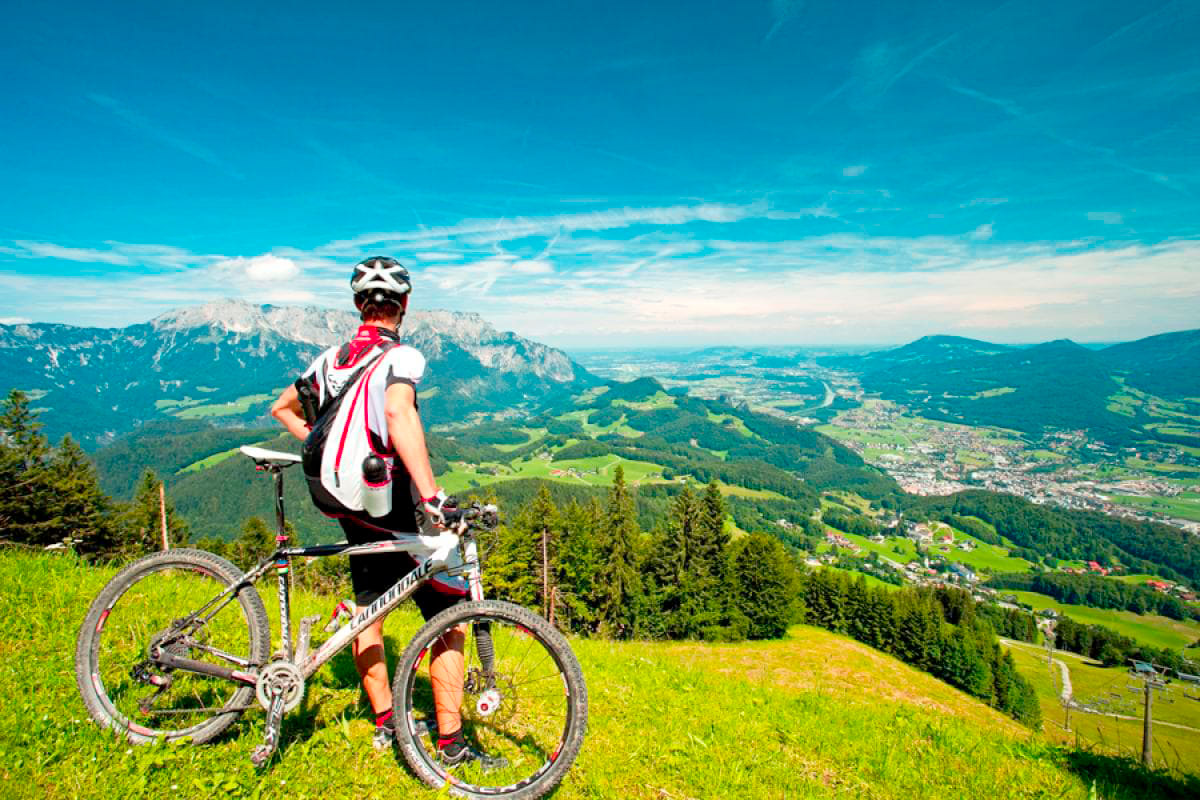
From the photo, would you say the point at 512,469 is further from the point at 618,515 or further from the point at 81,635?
the point at 81,635

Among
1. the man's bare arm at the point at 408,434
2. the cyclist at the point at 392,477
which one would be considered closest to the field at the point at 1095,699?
the cyclist at the point at 392,477

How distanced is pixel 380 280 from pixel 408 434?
4.57ft

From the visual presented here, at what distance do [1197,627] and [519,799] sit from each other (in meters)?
135

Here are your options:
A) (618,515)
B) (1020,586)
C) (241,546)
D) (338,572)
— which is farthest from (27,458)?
(1020,586)

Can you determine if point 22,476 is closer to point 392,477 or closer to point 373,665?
point 373,665

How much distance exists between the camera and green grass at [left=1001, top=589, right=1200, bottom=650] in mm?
79188

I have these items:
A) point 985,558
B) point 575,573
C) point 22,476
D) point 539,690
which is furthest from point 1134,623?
point 22,476

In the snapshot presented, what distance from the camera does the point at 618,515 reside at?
34.4 m

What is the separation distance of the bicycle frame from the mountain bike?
0.01m

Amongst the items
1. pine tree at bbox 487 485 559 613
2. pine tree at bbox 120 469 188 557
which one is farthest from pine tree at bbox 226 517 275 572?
pine tree at bbox 487 485 559 613

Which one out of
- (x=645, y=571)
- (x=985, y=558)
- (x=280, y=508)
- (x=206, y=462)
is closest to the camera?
(x=280, y=508)

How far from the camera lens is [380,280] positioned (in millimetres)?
4039

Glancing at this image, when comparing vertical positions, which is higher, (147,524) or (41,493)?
(41,493)

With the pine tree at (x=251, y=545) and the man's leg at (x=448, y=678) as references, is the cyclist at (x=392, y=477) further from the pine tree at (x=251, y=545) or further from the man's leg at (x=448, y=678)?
the pine tree at (x=251, y=545)
